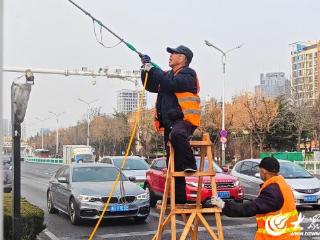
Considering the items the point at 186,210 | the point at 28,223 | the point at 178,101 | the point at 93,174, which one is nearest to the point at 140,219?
the point at 93,174

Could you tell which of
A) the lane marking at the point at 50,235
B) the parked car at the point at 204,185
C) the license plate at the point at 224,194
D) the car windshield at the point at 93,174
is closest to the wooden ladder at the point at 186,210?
the lane marking at the point at 50,235

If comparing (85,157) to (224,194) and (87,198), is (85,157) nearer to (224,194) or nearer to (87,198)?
(224,194)

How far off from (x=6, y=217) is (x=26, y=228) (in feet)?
1.26

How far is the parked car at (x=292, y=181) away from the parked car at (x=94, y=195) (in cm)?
327

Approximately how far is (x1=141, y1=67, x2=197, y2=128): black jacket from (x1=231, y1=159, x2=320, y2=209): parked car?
26.2ft

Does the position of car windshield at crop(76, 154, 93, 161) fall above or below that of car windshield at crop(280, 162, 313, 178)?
below

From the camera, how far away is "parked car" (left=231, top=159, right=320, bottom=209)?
14.2m

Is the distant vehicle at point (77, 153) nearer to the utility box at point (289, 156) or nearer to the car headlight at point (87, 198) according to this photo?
the utility box at point (289, 156)

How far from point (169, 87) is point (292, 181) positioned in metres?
10.0

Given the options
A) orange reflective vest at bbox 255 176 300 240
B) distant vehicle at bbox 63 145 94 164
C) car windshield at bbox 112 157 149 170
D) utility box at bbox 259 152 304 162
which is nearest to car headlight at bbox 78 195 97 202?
car windshield at bbox 112 157 149 170

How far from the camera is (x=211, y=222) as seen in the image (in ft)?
38.9

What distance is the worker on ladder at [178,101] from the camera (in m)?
5.50

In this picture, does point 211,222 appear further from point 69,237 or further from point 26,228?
point 26,228

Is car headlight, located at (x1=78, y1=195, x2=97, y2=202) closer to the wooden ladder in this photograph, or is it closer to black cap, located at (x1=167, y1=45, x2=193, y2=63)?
the wooden ladder
